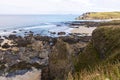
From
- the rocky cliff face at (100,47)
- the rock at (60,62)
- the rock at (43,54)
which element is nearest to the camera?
the rocky cliff face at (100,47)

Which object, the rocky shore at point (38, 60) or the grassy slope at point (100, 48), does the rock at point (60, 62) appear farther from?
the grassy slope at point (100, 48)

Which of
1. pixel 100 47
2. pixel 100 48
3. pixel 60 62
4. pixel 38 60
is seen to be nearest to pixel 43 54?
pixel 38 60

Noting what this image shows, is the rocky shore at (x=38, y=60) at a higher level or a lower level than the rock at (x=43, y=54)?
higher

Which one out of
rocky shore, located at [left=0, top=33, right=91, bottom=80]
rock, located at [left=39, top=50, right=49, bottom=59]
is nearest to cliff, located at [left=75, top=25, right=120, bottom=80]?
rocky shore, located at [left=0, top=33, right=91, bottom=80]

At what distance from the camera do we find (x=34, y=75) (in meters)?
29.1

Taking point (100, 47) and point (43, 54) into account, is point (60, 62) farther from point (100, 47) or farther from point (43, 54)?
point (43, 54)

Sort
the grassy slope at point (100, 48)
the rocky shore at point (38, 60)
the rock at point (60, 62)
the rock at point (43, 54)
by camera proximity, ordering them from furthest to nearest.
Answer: the rock at point (43, 54)
the rocky shore at point (38, 60)
the rock at point (60, 62)
the grassy slope at point (100, 48)

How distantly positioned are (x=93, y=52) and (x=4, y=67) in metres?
12.1

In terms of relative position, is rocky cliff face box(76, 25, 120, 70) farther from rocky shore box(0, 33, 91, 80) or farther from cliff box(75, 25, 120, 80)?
rocky shore box(0, 33, 91, 80)

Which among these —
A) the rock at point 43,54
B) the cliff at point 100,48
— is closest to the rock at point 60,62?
the cliff at point 100,48

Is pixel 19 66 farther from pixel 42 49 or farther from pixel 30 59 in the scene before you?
pixel 42 49

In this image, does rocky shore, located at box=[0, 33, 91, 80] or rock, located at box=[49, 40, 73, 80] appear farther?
rocky shore, located at box=[0, 33, 91, 80]

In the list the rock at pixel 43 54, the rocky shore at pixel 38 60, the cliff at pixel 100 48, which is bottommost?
the rock at pixel 43 54

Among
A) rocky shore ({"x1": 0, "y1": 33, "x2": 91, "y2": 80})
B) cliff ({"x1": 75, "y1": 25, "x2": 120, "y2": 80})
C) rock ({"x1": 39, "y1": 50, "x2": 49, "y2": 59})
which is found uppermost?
cliff ({"x1": 75, "y1": 25, "x2": 120, "y2": 80})
